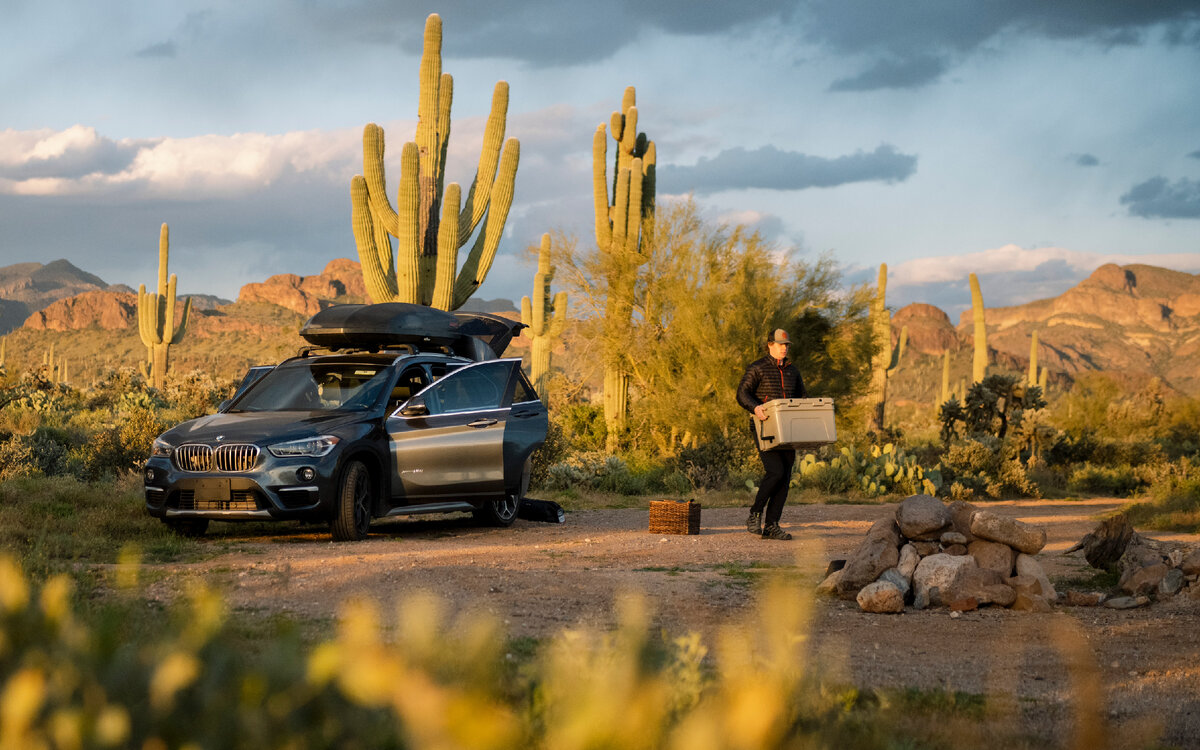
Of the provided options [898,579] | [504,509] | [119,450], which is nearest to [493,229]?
[119,450]

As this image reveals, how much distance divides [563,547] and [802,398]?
3.09 metres

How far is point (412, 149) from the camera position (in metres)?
21.7

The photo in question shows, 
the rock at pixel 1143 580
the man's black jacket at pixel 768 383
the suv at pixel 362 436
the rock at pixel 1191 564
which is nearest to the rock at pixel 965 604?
the rock at pixel 1143 580

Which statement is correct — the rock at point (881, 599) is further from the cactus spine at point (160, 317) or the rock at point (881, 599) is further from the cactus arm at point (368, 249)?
the cactus spine at point (160, 317)

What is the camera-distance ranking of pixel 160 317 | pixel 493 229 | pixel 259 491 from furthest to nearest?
pixel 160 317 → pixel 493 229 → pixel 259 491

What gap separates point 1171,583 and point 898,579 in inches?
83.1

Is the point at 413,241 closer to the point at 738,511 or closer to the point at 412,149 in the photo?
the point at 412,149

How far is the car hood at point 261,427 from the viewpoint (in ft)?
33.5

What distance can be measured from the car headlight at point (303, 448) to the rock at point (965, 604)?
5.63m

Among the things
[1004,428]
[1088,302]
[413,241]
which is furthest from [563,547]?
A: [1088,302]

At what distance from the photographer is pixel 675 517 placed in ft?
40.0

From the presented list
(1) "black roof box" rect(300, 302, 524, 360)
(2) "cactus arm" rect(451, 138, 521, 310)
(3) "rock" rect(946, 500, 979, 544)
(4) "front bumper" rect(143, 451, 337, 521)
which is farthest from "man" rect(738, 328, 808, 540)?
(2) "cactus arm" rect(451, 138, 521, 310)

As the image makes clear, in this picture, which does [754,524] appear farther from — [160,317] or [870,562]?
[160,317]

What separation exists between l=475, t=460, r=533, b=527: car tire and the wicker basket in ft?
4.92
